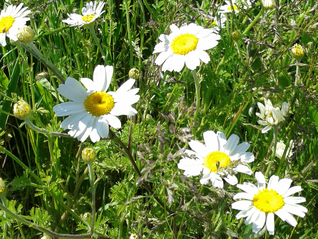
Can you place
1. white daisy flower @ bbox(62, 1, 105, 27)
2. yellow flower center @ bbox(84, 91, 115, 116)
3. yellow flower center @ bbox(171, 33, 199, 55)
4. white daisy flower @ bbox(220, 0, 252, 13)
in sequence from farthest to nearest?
white daisy flower @ bbox(62, 1, 105, 27) → white daisy flower @ bbox(220, 0, 252, 13) → yellow flower center @ bbox(171, 33, 199, 55) → yellow flower center @ bbox(84, 91, 115, 116)

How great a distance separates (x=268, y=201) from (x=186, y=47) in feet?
2.35

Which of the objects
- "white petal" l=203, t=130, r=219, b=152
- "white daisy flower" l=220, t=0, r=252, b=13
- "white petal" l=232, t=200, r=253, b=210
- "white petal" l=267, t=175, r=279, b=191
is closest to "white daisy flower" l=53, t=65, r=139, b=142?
"white petal" l=203, t=130, r=219, b=152

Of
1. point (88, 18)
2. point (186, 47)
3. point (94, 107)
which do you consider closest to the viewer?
point (94, 107)

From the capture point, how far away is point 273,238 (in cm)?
169

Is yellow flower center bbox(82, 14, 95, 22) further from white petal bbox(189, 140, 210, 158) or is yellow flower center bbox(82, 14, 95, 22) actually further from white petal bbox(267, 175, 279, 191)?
white petal bbox(267, 175, 279, 191)

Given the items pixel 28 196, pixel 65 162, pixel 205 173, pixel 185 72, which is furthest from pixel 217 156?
pixel 28 196

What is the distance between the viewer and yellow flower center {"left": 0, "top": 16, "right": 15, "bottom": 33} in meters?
1.90

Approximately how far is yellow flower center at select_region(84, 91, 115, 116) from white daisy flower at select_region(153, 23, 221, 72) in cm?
27

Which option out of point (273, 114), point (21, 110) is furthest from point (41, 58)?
point (273, 114)

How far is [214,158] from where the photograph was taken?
1.49 metres

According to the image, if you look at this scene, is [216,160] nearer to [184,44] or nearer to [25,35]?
[184,44]

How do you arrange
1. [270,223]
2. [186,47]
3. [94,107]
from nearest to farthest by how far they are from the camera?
1. [270,223]
2. [94,107]
3. [186,47]

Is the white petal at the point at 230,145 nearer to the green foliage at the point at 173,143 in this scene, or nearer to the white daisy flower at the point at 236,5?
the green foliage at the point at 173,143

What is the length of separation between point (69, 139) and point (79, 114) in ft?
2.71
